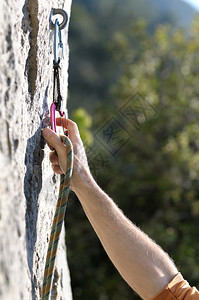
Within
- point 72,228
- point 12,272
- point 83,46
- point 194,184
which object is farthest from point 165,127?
point 83,46

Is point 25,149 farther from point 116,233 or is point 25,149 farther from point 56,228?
point 116,233

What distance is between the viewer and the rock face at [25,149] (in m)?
0.97

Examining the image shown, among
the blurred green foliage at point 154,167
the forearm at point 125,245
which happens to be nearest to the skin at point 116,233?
the forearm at point 125,245

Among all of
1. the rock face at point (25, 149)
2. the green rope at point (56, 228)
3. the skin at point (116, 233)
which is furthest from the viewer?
the skin at point (116, 233)

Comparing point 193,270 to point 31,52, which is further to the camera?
point 193,270

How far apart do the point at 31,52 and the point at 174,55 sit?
563 cm

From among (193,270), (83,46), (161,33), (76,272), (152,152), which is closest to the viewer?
(193,270)

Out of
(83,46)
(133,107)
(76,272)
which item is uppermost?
(83,46)

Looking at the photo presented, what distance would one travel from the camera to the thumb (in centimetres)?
131

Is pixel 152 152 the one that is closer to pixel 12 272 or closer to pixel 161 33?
pixel 161 33

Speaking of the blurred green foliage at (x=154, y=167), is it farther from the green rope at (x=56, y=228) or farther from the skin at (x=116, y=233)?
the green rope at (x=56, y=228)

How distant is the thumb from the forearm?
4.1 inches

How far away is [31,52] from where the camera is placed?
1.31 m

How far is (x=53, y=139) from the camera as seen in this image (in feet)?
4.38
